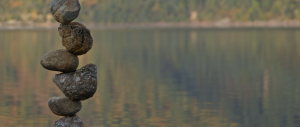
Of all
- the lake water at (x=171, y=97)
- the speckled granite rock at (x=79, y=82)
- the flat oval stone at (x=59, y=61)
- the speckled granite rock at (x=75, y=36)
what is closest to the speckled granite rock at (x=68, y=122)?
the speckled granite rock at (x=79, y=82)

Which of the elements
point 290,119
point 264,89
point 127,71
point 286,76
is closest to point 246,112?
point 290,119

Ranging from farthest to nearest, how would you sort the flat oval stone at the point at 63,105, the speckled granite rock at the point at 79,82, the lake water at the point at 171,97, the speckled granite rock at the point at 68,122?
1. the lake water at the point at 171,97
2. the speckled granite rock at the point at 68,122
3. the flat oval stone at the point at 63,105
4. the speckled granite rock at the point at 79,82

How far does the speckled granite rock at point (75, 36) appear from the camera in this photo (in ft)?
48.4

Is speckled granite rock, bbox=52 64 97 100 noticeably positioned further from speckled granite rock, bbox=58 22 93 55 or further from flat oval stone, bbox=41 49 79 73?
speckled granite rock, bbox=58 22 93 55

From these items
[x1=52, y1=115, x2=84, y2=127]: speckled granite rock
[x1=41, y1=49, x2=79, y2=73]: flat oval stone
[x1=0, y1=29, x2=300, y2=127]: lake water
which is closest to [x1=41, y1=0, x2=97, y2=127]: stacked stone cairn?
[x1=41, y1=49, x2=79, y2=73]: flat oval stone

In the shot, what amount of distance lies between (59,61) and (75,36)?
0.70 metres

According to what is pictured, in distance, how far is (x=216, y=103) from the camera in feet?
84.2

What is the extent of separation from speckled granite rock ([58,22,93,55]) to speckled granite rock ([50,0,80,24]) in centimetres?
19

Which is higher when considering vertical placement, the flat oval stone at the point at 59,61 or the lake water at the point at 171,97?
the flat oval stone at the point at 59,61

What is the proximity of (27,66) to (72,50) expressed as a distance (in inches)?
1378

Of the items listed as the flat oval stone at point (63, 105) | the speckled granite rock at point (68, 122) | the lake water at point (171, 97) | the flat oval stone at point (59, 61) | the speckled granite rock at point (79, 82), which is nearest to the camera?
the flat oval stone at point (59, 61)

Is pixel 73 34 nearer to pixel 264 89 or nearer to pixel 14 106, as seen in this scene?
pixel 14 106

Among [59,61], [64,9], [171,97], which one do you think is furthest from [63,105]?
[171,97]

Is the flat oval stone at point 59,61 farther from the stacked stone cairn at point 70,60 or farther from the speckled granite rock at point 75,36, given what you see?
the speckled granite rock at point 75,36
